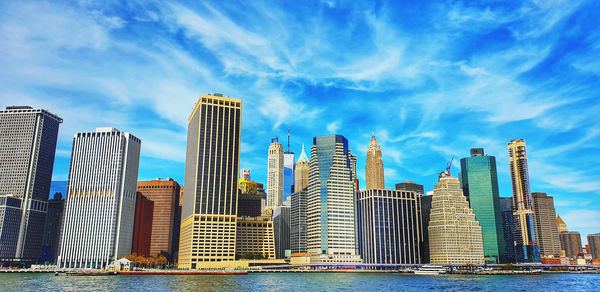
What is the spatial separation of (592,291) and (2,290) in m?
171

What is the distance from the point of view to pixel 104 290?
134 metres

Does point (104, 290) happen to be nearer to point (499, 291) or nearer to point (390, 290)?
point (390, 290)

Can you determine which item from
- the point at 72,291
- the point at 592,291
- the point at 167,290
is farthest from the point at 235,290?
the point at 592,291

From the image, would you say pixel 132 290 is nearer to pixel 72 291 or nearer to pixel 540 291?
pixel 72 291

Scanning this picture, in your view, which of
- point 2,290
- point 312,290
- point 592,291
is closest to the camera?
point 2,290

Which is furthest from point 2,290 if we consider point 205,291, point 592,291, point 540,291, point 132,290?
point 592,291

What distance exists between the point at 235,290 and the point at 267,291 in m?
8.96

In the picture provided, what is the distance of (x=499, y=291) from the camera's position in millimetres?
142625

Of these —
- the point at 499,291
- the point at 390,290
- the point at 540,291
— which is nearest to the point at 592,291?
the point at 540,291

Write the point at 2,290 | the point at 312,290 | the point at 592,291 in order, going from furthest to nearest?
the point at 592,291
the point at 312,290
the point at 2,290

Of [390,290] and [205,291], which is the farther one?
[390,290]

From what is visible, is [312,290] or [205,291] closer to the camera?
[205,291]

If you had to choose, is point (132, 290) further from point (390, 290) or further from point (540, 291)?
point (540, 291)

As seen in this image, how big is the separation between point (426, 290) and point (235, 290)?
55.8 meters
